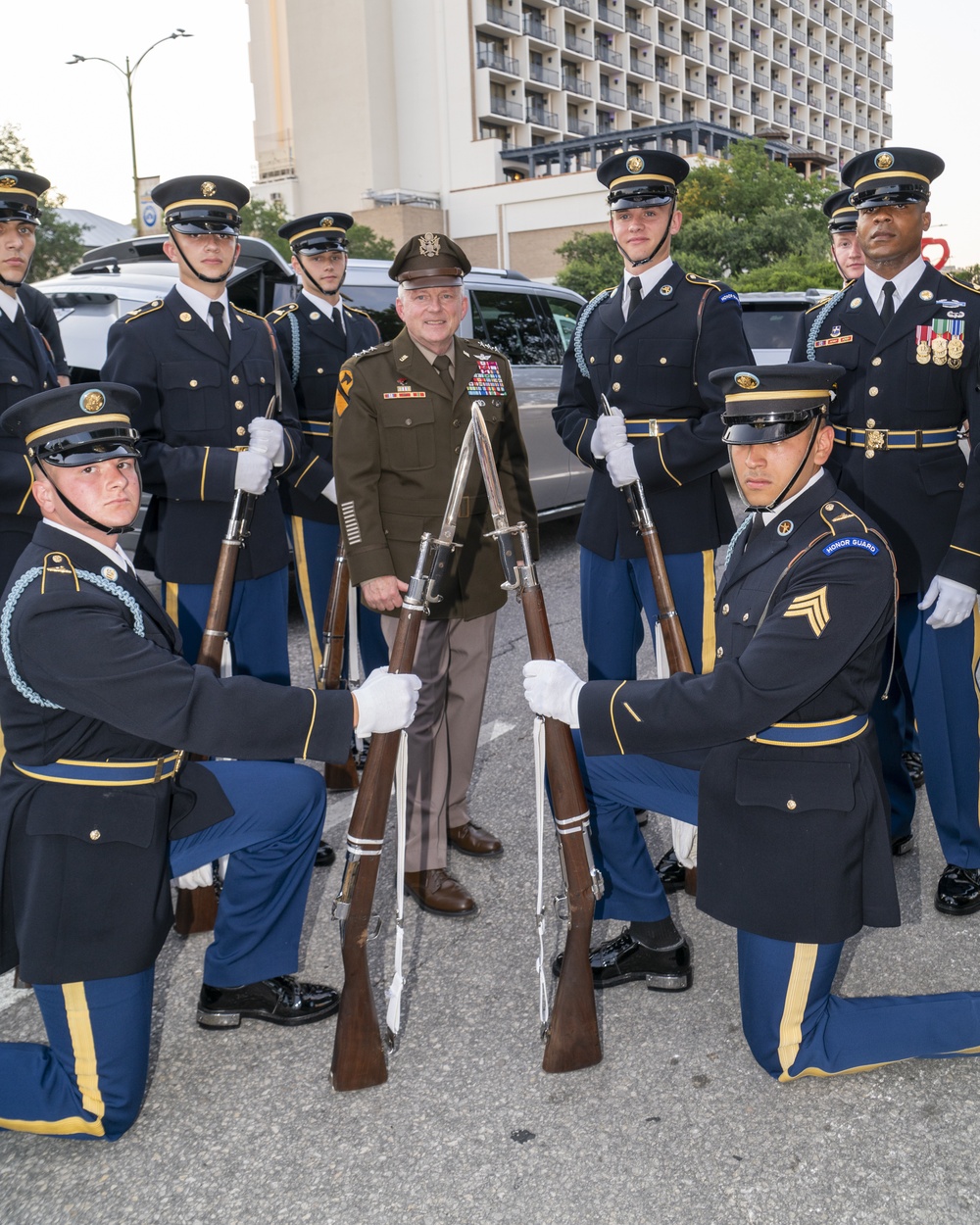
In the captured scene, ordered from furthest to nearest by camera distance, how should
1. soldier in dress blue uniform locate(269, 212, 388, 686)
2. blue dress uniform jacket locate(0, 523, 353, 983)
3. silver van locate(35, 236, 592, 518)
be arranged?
silver van locate(35, 236, 592, 518) < soldier in dress blue uniform locate(269, 212, 388, 686) < blue dress uniform jacket locate(0, 523, 353, 983)

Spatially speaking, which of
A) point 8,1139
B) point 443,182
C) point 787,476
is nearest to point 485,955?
point 8,1139

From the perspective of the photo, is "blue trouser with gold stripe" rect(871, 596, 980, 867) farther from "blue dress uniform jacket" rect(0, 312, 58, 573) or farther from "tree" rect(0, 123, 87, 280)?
"tree" rect(0, 123, 87, 280)

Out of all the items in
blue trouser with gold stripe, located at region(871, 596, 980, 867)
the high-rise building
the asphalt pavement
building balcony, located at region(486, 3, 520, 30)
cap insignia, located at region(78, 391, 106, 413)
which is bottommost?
the asphalt pavement

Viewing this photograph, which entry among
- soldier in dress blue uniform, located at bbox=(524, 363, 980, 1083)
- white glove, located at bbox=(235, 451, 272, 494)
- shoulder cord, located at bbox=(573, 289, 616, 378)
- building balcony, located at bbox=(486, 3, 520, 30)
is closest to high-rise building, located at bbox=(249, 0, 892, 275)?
building balcony, located at bbox=(486, 3, 520, 30)

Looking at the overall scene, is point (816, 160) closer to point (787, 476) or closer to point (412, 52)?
point (412, 52)

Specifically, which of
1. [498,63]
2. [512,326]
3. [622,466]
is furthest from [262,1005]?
[498,63]

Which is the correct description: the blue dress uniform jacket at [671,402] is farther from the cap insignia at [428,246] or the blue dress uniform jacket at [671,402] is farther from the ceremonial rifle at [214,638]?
the ceremonial rifle at [214,638]

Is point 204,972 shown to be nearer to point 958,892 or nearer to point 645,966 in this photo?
point 645,966

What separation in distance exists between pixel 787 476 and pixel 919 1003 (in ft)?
4.31

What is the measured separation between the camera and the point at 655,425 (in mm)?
4109

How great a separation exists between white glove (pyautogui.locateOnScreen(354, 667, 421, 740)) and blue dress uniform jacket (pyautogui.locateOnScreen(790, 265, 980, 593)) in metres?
1.93

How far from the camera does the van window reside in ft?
26.2

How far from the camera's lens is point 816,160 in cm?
6372

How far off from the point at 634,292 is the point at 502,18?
5953 centimetres
